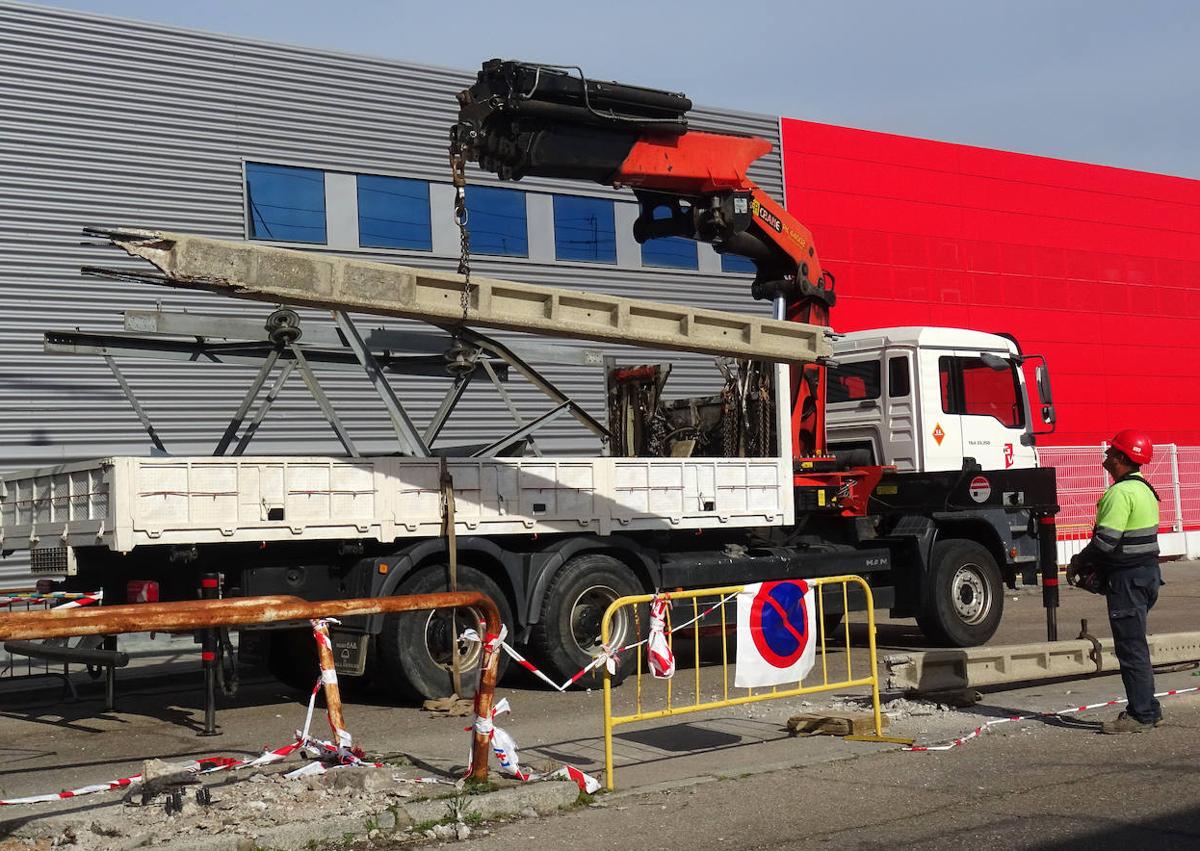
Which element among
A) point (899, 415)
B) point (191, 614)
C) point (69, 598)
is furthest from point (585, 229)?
point (191, 614)

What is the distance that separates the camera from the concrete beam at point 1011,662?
9508 mm

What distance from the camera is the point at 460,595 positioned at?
7.42m

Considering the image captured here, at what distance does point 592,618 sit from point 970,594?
4743 mm

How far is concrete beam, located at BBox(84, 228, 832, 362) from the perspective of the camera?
876 centimetres

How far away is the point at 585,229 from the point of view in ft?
74.7

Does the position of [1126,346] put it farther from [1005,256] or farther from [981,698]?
[981,698]

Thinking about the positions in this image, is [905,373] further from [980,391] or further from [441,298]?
[441,298]

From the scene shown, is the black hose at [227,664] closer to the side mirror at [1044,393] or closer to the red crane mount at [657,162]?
the red crane mount at [657,162]

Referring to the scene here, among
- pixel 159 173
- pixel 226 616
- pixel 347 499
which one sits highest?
pixel 159 173

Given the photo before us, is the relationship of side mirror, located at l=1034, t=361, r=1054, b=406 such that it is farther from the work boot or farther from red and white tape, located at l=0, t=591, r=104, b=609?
red and white tape, located at l=0, t=591, r=104, b=609

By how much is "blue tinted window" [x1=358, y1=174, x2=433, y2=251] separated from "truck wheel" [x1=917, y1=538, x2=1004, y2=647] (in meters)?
10.00

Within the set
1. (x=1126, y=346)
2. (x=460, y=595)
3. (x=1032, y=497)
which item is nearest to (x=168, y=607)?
(x=460, y=595)

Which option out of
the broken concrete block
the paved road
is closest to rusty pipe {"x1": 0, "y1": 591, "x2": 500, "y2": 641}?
the paved road

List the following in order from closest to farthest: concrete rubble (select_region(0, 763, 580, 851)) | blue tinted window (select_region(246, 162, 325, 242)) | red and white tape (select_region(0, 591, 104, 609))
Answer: concrete rubble (select_region(0, 763, 580, 851)), red and white tape (select_region(0, 591, 104, 609)), blue tinted window (select_region(246, 162, 325, 242))
